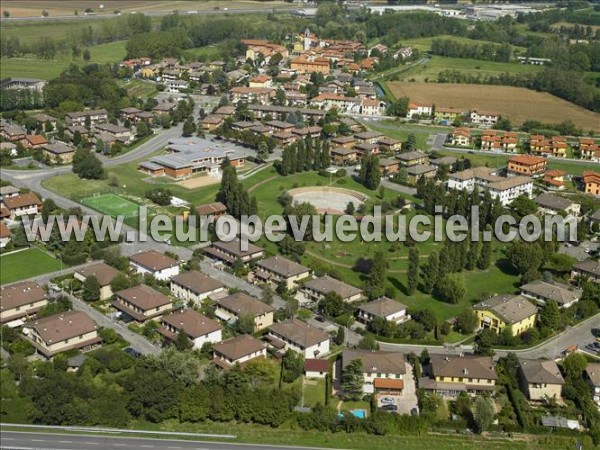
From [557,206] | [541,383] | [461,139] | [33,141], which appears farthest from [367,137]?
[541,383]

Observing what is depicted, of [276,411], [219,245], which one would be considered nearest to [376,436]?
[276,411]

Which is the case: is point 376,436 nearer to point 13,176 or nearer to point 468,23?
point 13,176

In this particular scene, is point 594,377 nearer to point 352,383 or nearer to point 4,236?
point 352,383

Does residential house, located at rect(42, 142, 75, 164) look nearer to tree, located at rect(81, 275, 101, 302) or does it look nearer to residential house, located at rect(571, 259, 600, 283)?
tree, located at rect(81, 275, 101, 302)

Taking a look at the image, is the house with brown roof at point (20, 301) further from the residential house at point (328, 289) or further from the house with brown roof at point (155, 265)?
the residential house at point (328, 289)

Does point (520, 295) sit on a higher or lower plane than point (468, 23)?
lower

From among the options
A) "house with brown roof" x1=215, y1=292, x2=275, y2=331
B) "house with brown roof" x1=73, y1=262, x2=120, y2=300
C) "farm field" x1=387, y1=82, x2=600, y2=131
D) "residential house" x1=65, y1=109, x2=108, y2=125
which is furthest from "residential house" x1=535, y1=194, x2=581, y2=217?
"residential house" x1=65, y1=109, x2=108, y2=125
